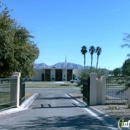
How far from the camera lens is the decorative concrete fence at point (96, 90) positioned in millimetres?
21031

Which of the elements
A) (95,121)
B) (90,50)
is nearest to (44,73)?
(90,50)

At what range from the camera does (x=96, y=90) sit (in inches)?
843

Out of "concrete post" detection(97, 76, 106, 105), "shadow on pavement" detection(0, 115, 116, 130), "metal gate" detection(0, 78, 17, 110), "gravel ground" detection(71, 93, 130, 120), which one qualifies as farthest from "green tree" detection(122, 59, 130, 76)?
"concrete post" detection(97, 76, 106, 105)

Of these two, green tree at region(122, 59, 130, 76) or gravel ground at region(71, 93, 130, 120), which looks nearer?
green tree at region(122, 59, 130, 76)

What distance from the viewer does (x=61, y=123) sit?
12367 millimetres

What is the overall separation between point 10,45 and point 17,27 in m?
5.19

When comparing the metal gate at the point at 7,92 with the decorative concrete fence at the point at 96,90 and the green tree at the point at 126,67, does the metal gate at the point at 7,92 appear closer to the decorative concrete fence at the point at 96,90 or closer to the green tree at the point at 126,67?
the decorative concrete fence at the point at 96,90

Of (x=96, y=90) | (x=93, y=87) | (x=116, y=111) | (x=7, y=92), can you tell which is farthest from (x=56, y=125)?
(x=96, y=90)

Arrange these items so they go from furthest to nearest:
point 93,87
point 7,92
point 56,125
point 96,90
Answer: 1. point 96,90
2. point 93,87
3. point 7,92
4. point 56,125

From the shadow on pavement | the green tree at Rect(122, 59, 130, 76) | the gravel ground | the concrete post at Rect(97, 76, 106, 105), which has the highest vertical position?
the green tree at Rect(122, 59, 130, 76)

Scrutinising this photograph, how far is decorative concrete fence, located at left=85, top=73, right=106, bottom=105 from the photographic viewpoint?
69.0ft

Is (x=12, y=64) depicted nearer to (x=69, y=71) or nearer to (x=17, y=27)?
(x=17, y=27)

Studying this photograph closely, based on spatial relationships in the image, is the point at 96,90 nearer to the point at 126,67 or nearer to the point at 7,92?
the point at 7,92

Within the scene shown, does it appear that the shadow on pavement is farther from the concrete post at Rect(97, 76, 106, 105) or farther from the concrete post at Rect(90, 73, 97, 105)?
the concrete post at Rect(97, 76, 106, 105)
